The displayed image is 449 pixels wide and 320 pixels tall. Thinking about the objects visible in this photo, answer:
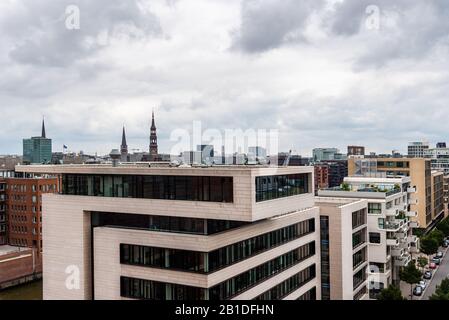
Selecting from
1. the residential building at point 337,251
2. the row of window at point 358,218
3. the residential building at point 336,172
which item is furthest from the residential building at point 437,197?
the residential building at point 337,251

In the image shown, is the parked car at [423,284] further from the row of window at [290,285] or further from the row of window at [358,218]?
the row of window at [290,285]

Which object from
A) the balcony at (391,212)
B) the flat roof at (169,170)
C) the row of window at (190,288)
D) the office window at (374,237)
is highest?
the flat roof at (169,170)

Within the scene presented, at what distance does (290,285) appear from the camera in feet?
120

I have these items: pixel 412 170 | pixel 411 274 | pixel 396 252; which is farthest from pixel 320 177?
pixel 411 274

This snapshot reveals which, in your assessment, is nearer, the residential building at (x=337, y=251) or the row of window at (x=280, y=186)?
the row of window at (x=280, y=186)

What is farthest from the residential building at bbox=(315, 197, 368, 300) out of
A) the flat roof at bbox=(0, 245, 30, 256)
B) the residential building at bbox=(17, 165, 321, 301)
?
the flat roof at bbox=(0, 245, 30, 256)

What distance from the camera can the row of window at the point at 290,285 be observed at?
3331cm

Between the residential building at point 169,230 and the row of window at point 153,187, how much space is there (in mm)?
Answer: 60

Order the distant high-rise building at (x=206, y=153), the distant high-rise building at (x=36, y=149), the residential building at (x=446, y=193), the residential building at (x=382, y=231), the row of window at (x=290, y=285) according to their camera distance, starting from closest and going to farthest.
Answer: the row of window at (x=290, y=285), the distant high-rise building at (x=206, y=153), the residential building at (x=382, y=231), the distant high-rise building at (x=36, y=149), the residential building at (x=446, y=193)

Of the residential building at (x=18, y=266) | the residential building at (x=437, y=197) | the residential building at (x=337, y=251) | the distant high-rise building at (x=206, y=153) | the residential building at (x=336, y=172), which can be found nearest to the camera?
the distant high-rise building at (x=206, y=153)

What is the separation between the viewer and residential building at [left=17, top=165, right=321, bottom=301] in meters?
26.5

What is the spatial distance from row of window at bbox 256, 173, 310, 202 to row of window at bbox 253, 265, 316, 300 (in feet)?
24.3

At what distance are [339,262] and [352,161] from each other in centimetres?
5423
